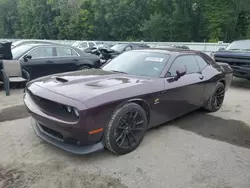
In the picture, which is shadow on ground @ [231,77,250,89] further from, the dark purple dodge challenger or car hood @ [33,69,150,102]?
car hood @ [33,69,150,102]

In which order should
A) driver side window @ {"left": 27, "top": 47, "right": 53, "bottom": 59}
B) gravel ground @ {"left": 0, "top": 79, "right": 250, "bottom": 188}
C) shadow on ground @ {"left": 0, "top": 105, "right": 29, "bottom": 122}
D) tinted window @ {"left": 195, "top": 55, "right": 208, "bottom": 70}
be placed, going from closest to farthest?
gravel ground @ {"left": 0, "top": 79, "right": 250, "bottom": 188}, shadow on ground @ {"left": 0, "top": 105, "right": 29, "bottom": 122}, tinted window @ {"left": 195, "top": 55, "right": 208, "bottom": 70}, driver side window @ {"left": 27, "top": 47, "right": 53, "bottom": 59}

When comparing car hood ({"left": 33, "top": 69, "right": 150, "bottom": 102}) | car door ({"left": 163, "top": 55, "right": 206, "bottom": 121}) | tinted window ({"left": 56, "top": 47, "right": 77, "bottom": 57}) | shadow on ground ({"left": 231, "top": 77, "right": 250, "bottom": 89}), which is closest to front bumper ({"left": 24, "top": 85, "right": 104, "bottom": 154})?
car hood ({"left": 33, "top": 69, "right": 150, "bottom": 102})

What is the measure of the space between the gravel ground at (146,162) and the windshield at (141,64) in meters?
1.05

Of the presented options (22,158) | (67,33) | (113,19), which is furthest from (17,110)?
(67,33)

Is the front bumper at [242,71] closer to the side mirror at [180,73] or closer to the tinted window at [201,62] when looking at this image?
the tinted window at [201,62]

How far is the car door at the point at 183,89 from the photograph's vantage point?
12.5ft

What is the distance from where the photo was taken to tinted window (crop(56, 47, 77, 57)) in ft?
25.4

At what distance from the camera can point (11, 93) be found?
663 cm

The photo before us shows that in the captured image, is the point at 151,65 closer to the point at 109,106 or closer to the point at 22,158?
the point at 109,106

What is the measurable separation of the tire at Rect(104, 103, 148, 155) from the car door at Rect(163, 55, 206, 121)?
2.05ft

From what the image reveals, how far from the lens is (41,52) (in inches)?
290

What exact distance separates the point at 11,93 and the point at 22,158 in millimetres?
4065

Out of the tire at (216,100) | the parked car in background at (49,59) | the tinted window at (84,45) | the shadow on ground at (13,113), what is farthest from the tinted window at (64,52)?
the tinted window at (84,45)

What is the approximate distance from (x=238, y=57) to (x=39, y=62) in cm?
633
